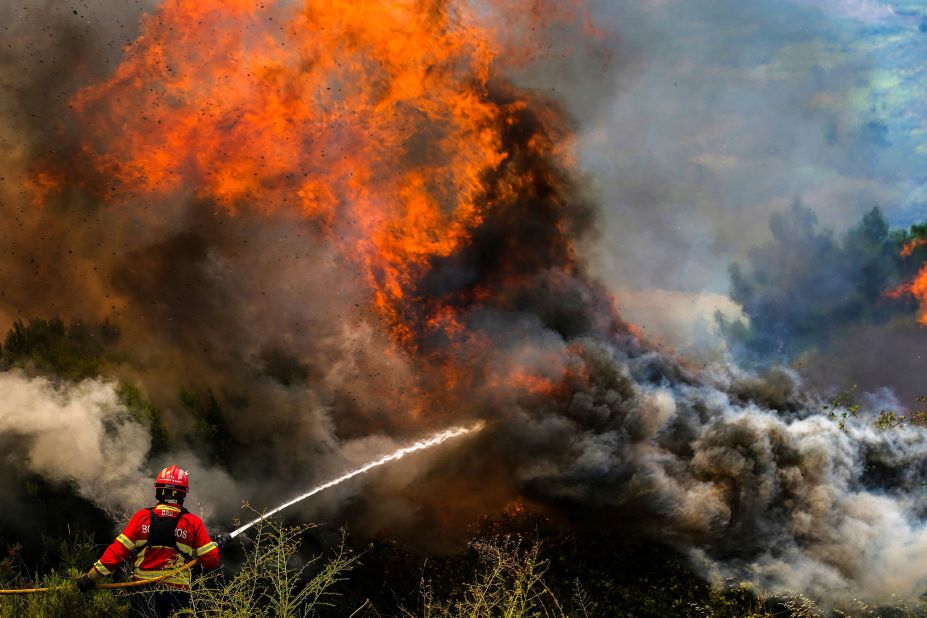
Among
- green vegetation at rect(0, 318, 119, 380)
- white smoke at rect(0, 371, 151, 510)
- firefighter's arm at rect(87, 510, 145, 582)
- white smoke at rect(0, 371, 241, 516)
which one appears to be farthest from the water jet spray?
firefighter's arm at rect(87, 510, 145, 582)

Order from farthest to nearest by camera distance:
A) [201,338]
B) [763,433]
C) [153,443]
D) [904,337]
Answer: [904,337] < [763,433] < [201,338] < [153,443]

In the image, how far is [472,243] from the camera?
1933 centimetres

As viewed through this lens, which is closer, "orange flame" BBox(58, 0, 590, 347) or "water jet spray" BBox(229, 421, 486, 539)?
"water jet spray" BBox(229, 421, 486, 539)

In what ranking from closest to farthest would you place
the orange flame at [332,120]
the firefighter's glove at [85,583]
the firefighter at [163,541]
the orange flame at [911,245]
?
the firefighter's glove at [85,583] → the firefighter at [163,541] → the orange flame at [332,120] → the orange flame at [911,245]

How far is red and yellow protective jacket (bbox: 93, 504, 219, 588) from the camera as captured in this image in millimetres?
10641

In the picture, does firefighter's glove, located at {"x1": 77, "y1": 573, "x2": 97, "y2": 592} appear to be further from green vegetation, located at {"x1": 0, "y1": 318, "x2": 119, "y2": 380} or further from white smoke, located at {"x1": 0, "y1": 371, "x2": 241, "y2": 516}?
green vegetation, located at {"x1": 0, "y1": 318, "x2": 119, "y2": 380}

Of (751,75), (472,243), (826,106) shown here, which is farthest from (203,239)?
(826,106)

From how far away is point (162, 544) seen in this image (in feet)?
35.0

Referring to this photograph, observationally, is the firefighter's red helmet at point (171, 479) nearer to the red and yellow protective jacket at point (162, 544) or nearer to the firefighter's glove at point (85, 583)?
the red and yellow protective jacket at point (162, 544)

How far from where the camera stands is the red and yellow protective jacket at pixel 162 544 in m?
10.6

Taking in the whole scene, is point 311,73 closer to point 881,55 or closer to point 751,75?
point 751,75

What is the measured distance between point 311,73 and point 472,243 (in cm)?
488

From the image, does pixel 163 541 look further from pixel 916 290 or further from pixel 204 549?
pixel 916 290

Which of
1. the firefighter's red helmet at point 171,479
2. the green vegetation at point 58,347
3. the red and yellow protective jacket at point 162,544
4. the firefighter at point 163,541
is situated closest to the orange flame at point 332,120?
the green vegetation at point 58,347
